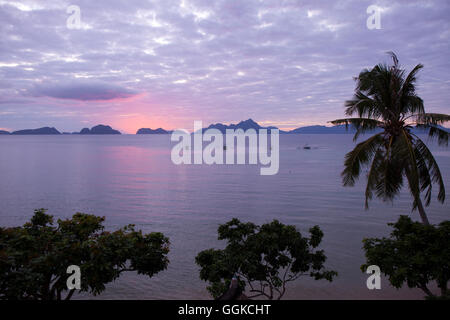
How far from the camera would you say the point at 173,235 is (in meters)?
28.2

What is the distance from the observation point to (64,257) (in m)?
9.12

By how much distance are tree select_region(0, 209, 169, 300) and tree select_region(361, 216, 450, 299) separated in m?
7.72

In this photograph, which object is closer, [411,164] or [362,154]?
[411,164]

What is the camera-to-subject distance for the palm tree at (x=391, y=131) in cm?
1449

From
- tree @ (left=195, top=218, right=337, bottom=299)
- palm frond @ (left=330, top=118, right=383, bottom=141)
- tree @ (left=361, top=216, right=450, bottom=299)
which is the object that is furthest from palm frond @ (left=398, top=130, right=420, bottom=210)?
tree @ (left=195, top=218, right=337, bottom=299)

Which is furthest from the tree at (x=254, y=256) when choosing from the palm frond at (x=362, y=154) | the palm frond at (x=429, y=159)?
the palm frond at (x=429, y=159)

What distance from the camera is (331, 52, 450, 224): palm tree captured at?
571 inches

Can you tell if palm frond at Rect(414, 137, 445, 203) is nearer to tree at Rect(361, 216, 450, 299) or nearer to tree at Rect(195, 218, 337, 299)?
tree at Rect(361, 216, 450, 299)

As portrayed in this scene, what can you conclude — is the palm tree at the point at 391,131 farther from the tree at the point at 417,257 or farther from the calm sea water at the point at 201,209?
the calm sea water at the point at 201,209

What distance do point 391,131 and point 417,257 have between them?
7.43m

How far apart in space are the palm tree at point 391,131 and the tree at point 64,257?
433 inches

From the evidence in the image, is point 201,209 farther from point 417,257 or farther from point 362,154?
point 417,257

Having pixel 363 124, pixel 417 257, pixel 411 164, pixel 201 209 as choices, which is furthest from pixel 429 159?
pixel 201 209
